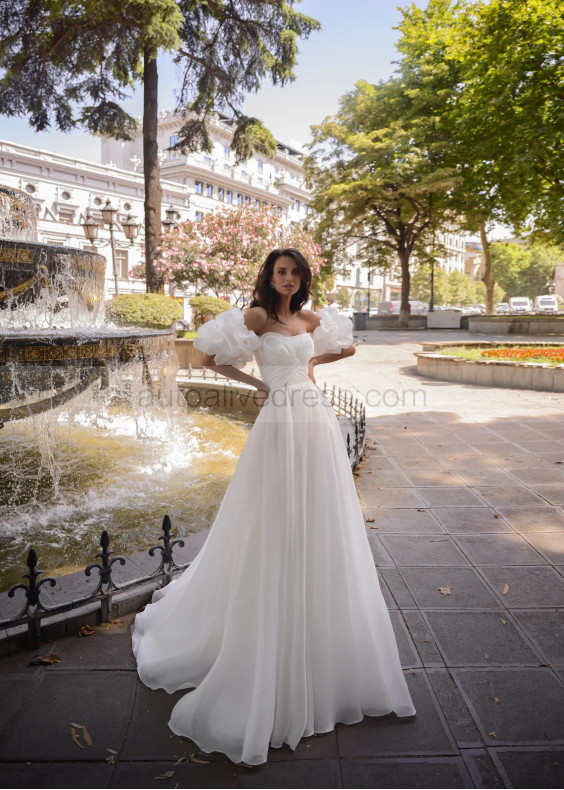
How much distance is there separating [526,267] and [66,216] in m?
63.9

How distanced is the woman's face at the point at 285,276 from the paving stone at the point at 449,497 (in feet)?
10.9

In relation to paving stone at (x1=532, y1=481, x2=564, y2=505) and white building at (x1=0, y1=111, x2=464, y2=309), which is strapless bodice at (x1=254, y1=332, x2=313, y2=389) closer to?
paving stone at (x1=532, y1=481, x2=564, y2=505)

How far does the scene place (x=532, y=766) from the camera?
7.36 feet

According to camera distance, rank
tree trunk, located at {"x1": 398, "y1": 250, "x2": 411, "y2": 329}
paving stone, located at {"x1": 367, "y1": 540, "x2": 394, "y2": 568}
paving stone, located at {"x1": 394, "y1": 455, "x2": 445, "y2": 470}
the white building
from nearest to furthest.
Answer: paving stone, located at {"x1": 367, "y1": 540, "x2": 394, "y2": 568} → paving stone, located at {"x1": 394, "y1": 455, "x2": 445, "y2": 470} → tree trunk, located at {"x1": 398, "y1": 250, "x2": 411, "y2": 329} → the white building

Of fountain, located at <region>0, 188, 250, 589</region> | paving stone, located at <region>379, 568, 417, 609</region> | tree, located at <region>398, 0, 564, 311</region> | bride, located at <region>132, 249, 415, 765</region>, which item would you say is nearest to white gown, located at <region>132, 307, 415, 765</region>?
bride, located at <region>132, 249, 415, 765</region>

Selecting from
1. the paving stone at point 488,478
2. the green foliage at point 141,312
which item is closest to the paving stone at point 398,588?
the paving stone at point 488,478

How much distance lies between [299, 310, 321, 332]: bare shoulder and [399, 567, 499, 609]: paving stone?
6.45 feet

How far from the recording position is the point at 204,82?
63.0 ft

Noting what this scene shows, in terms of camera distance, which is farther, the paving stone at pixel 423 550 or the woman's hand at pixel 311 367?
the paving stone at pixel 423 550

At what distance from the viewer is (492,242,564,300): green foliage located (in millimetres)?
75438

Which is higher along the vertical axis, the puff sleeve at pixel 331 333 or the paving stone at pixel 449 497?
the puff sleeve at pixel 331 333

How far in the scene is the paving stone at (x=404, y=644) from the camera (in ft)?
9.62

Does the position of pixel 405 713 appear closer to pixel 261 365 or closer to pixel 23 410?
pixel 261 365

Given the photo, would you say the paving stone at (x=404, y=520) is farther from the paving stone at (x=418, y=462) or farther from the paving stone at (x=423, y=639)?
the paving stone at (x=418, y=462)
